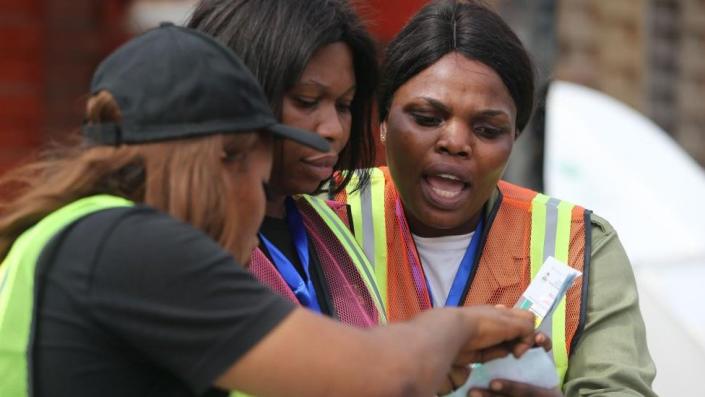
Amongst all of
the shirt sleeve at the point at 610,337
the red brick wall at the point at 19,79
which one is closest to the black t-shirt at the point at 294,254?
the shirt sleeve at the point at 610,337

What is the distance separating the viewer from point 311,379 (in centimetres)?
179

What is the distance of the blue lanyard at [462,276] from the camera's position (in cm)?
288

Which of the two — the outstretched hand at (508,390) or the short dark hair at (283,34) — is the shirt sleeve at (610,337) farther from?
the short dark hair at (283,34)

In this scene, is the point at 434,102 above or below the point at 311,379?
above

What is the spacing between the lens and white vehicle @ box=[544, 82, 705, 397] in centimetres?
406

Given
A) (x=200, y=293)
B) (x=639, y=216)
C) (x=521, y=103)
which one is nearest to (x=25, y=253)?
(x=200, y=293)

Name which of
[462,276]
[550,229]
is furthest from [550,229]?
[462,276]

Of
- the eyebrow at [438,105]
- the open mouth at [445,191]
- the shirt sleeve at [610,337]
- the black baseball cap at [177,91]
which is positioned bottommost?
the shirt sleeve at [610,337]

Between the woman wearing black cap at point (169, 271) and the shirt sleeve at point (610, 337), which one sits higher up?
the woman wearing black cap at point (169, 271)

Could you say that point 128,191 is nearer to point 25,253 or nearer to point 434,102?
point 25,253

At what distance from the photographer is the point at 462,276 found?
2908 mm

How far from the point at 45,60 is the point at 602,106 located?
128 inches

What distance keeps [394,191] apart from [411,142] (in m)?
0.21

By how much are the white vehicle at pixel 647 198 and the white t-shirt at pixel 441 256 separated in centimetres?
111
